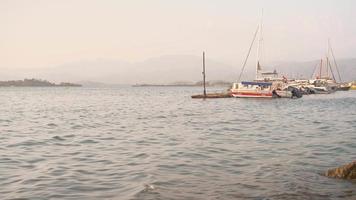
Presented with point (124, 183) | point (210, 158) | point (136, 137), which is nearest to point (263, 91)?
point (136, 137)

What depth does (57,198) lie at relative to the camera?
10516mm

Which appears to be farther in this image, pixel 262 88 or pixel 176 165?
pixel 262 88

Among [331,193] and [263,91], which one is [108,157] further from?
[263,91]

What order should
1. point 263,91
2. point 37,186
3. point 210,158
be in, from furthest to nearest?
point 263,91
point 210,158
point 37,186

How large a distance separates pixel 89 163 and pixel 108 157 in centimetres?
139

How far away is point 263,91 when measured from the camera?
6838 cm

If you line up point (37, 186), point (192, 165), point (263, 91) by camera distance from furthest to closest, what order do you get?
1. point (263, 91)
2. point (192, 165)
3. point (37, 186)

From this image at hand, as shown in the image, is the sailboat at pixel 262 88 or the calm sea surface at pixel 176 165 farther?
the sailboat at pixel 262 88

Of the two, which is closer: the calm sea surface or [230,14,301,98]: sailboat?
the calm sea surface

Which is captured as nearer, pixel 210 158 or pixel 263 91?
pixel 210 158

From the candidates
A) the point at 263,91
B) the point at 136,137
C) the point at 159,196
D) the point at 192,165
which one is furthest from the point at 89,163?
the point at 263,91

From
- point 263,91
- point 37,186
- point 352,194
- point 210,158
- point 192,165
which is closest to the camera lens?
point 352,194

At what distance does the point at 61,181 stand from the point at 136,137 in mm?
10937

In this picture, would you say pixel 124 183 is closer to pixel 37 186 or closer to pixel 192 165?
pixel 37 186
